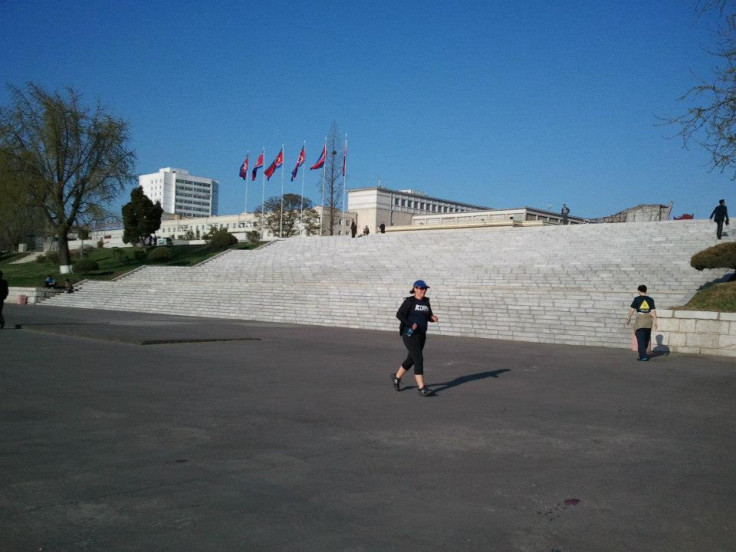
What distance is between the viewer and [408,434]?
6.21 m

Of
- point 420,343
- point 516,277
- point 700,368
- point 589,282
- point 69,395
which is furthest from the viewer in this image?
point 516,277

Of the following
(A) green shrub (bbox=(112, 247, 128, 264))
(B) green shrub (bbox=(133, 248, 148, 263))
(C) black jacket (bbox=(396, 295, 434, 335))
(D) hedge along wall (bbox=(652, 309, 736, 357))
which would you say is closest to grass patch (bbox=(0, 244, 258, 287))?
(A) green shrub (bbox=(112, 247, 128, 264))

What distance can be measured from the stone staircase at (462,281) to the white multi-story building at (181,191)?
148 m

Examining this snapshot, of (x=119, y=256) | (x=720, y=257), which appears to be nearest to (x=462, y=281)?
(x=720, y=257)

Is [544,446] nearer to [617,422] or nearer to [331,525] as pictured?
[617,422]

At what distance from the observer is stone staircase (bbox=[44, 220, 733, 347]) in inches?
733

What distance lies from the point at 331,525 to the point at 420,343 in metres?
4.82

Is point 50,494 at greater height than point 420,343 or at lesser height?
lesser

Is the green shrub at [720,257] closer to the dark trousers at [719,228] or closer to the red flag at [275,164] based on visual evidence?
the dark trousers at [719,228]

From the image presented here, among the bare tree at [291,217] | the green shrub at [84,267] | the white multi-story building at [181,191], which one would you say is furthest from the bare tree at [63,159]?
the white multi-story building at [181,191]

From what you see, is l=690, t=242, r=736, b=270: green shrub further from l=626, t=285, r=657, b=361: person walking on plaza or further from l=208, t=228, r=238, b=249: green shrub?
l=208, t=228, r=238, b=249: green shrub

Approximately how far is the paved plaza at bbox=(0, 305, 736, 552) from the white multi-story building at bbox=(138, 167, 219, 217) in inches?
6855

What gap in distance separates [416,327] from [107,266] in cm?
4013

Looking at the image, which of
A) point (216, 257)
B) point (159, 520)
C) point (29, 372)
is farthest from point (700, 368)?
point (216, 257)
